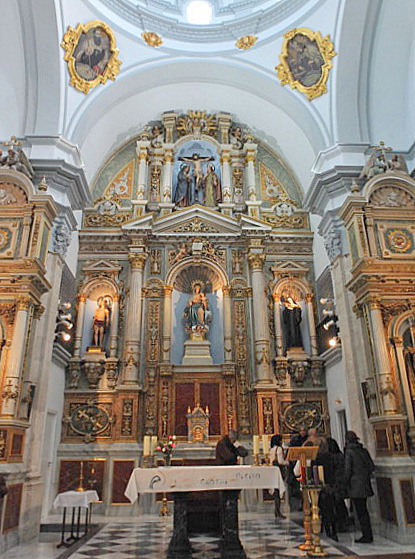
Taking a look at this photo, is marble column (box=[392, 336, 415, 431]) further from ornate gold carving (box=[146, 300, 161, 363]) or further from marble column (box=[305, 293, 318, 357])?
ornate gold carving (box=[146, 300, 161, 363])

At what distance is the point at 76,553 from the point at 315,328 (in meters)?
8.57

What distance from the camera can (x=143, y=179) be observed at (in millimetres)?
14688

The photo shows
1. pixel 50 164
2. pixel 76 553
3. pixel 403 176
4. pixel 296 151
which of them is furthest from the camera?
pixel 296 151

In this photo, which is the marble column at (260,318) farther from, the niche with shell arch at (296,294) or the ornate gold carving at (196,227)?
the ornate gold carving at (196,227)

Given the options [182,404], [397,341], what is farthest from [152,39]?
[397,341]

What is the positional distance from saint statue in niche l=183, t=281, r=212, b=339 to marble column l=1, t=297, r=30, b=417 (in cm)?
546

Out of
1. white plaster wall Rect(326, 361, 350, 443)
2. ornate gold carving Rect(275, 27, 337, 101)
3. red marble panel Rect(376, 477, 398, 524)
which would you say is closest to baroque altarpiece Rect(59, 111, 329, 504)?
white plaster wall Rect(326, 361, 350, 443)

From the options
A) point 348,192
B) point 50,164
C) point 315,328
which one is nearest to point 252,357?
point 315,328

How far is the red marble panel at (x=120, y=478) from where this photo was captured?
11.1 metres

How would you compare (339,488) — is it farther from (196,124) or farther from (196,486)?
(196,124)

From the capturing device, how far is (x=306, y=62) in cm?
1252

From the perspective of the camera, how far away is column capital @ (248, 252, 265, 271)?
1352 centimetres

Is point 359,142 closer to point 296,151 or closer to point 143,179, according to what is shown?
point 296,151

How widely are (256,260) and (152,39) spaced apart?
6.68 m
